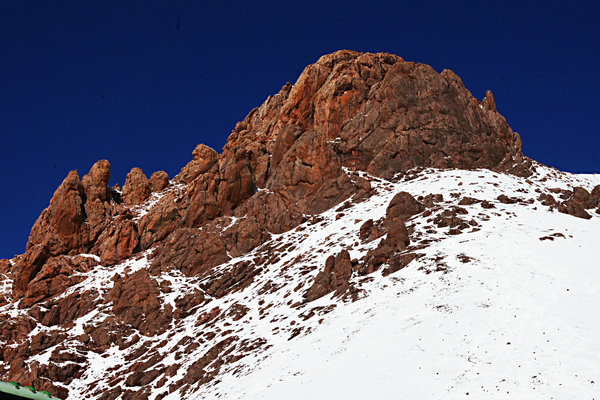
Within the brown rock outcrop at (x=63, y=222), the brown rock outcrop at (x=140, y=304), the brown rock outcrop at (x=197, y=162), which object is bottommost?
the brown rock outcrop at (x=140, y=304)

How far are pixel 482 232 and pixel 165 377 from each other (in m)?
34.1

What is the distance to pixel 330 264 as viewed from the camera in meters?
50.0

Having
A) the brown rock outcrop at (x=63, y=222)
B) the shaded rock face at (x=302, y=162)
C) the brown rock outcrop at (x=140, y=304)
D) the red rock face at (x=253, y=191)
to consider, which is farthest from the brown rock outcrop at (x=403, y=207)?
Result: the brown rock outcrop at (x=63, y=222)

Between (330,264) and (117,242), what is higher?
(117,242)

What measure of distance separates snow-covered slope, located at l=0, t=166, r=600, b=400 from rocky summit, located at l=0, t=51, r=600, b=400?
7.7 inches

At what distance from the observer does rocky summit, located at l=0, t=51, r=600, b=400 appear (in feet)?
90.9

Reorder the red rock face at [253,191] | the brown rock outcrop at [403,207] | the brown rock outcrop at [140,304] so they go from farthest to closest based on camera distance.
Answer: the red rock face at [253,191] → the brown rock outcrop at [140,304] → the brown rock outcrop at [403,207]

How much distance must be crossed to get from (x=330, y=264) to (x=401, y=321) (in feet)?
60.1

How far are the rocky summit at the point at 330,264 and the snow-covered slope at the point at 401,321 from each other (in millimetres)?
197

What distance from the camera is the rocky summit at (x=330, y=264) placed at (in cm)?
2770

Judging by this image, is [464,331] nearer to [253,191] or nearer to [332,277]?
[332,277]

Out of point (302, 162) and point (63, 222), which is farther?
point (302, 162)

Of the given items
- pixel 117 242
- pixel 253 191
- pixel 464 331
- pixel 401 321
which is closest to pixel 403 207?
pixel 401 321

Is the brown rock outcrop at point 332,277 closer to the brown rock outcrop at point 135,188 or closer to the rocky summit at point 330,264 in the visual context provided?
the rocky summit at point 330,264
